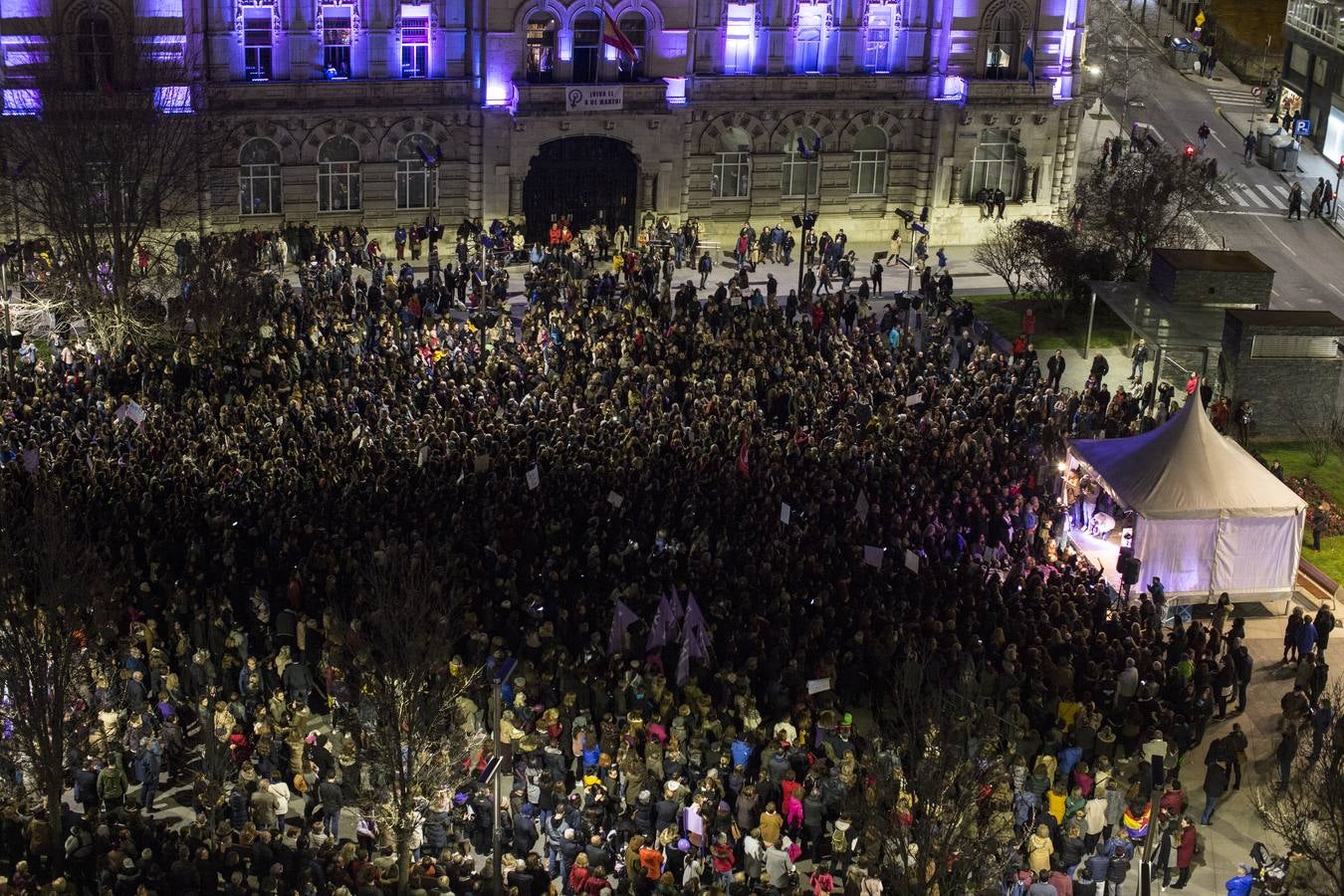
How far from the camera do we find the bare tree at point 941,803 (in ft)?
88.9

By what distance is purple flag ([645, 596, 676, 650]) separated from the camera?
114ft

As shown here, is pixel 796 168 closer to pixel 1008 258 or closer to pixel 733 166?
pixel 733 166

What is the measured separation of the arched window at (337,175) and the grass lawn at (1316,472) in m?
30.2

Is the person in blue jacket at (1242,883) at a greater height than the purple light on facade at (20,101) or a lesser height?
lesser

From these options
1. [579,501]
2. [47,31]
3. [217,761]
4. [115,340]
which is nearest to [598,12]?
[47,31]

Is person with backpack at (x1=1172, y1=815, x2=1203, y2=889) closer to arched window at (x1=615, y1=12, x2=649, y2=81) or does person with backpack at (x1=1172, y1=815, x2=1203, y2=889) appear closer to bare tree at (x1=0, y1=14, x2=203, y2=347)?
bare tree at (x1=0, y1=14, x2=203, y2=347)

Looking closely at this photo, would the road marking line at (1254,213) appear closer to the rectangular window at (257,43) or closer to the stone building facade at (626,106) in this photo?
the stone building facade at (626,106)

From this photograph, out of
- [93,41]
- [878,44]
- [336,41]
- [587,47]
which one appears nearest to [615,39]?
[587,47]

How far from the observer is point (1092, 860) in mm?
29891

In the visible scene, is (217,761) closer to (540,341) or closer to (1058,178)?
(540,341)

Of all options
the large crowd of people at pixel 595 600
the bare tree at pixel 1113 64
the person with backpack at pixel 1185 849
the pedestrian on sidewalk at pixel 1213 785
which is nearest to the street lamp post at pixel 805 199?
the large crowd of people at pixel 595 600

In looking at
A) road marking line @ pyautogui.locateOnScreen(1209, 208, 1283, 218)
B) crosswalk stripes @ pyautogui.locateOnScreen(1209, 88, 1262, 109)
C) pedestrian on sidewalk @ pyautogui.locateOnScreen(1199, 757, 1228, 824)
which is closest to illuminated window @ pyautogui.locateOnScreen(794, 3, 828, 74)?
road marking line @ pyautogui.locateOnScreen(1209, 208, 1283, 218)

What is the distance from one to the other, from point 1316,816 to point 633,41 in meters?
43.6

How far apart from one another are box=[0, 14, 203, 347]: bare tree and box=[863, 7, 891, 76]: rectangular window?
23552 millimetres
